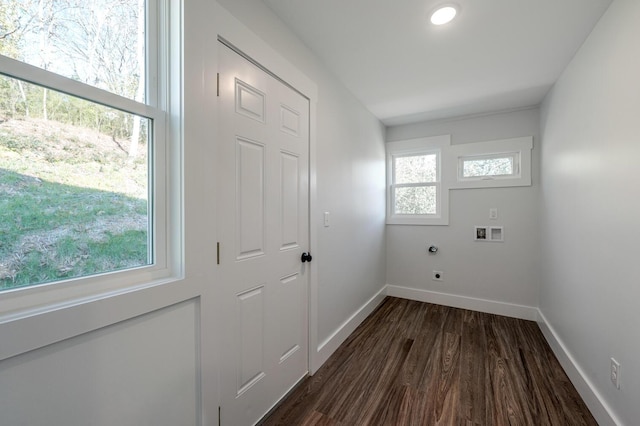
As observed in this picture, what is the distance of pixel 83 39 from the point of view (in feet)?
2.84

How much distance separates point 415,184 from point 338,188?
1639 mm

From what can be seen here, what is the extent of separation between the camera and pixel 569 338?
1.94 meters

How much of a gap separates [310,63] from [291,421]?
2.39m

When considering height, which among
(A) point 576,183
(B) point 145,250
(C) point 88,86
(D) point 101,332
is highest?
(C) point 88,86

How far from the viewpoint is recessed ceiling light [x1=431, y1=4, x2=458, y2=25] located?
4.82ft

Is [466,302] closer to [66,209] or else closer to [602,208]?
[602,208]

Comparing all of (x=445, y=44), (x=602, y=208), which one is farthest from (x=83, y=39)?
(x=602, y=208)

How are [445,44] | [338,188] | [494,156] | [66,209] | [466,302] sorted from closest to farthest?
[66,209] → [445,44] → [338,188] → [494,156] → [466,302]

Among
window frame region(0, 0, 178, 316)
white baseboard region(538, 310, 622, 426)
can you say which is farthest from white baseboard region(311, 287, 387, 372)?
white baseboard region(538, 310, 622, 426)

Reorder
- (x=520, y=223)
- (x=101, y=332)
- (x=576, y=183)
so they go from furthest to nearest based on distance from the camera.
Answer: (x=520, y=223) → (x=576, y=183) → (x=101, y=332)

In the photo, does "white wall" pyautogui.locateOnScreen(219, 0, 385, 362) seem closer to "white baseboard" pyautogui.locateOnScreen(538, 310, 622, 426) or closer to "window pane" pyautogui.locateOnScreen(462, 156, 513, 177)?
"window pane" pyautogui.locateOnScreen(462, 156, 513, 177)

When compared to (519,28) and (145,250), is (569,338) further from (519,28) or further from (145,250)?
(145,250)

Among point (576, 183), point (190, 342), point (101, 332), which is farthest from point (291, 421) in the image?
point (576, 183)

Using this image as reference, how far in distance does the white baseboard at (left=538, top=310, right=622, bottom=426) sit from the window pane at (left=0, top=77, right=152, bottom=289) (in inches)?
98.4
